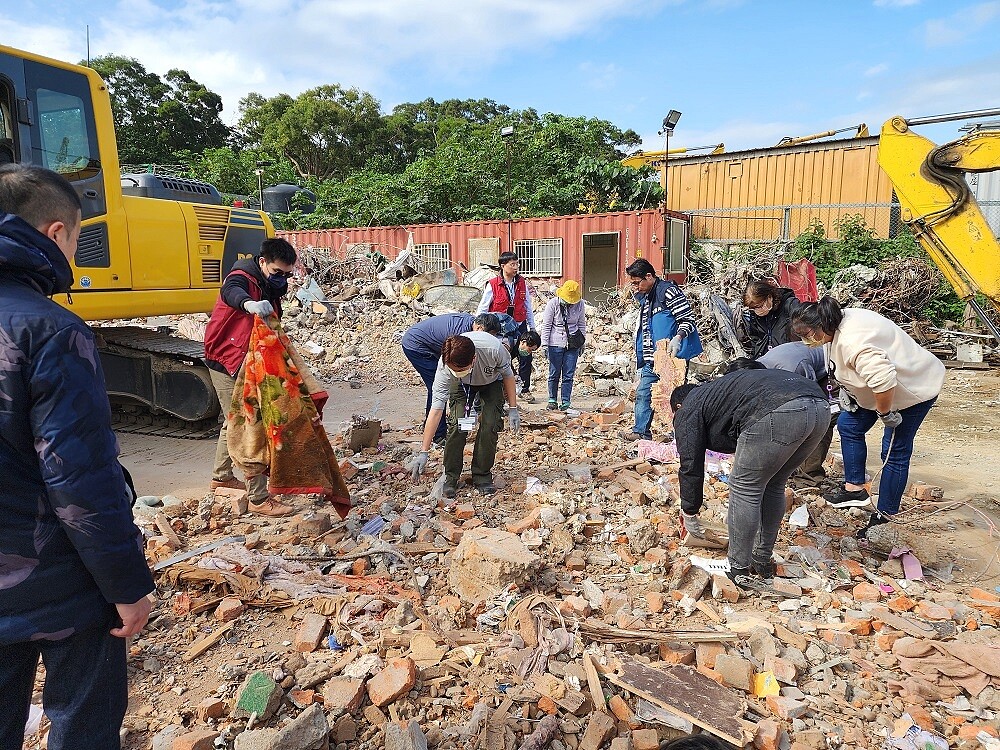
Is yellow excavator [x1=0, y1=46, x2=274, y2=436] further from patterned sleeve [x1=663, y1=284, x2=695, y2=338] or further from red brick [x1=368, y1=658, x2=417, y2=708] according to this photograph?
patterned sleeve [x1=663, y1=284, x2=695, y2=338]

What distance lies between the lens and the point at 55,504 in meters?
1.54

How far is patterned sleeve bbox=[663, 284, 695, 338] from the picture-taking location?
19.0ft

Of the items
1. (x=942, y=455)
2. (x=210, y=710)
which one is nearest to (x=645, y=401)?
(x=942, y=455)

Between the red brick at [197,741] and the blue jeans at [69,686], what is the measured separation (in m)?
0.59

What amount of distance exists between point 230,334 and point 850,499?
4743 mm

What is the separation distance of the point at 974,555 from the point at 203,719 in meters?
4.70

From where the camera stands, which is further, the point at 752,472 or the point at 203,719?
the point at 752,472

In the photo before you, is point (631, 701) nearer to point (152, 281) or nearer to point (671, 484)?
point (671, 484)

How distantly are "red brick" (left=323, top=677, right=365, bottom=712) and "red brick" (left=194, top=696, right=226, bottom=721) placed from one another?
1.31ft

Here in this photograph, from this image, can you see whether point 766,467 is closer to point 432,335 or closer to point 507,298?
point 432,335

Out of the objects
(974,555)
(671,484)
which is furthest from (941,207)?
(671,484)

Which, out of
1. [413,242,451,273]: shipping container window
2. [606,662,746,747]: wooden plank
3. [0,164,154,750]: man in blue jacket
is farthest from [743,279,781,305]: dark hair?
[413,242,451,273]: shipping container window

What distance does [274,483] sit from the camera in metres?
4.16

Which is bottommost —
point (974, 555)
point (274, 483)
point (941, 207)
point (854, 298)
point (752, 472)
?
point (974, 555)
